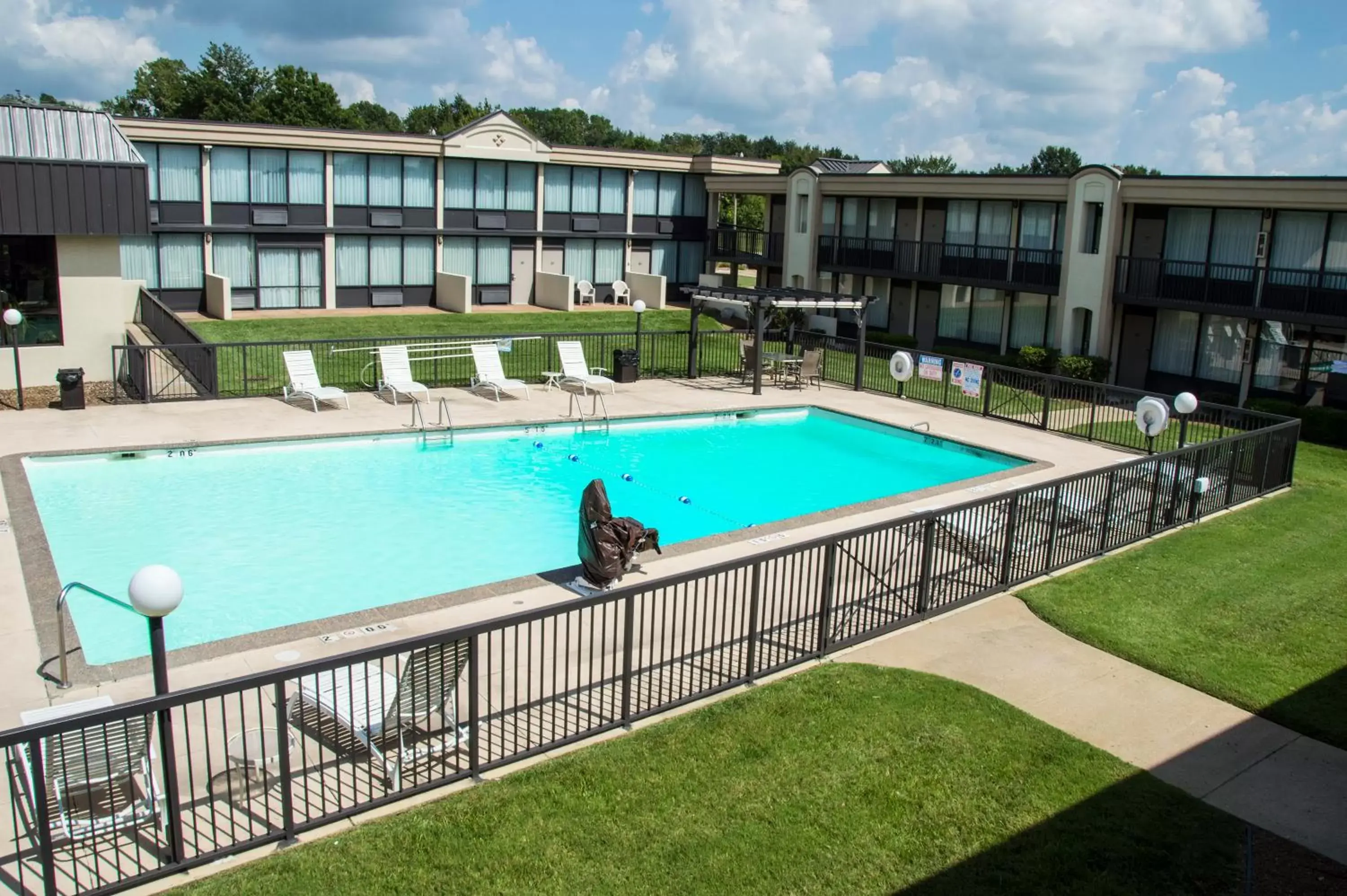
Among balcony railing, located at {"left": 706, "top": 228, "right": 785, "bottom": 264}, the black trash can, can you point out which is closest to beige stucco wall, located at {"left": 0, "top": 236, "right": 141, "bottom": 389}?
the black trash can

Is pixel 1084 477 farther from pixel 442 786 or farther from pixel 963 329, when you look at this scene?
pixel 963 329

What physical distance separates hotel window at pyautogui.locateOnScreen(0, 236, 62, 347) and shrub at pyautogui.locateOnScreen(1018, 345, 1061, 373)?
21.9m

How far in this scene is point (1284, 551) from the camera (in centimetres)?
1413

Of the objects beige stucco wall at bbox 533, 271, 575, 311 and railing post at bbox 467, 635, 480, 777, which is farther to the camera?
beige stucco wall at bbox 533, 271, 575, 311

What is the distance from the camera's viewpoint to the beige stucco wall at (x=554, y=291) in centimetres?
3616

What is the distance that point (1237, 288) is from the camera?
25734 millimetres

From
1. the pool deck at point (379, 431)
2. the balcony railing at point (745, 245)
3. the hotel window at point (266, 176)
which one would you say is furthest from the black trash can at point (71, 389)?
the balcony railing at point (745, 245)

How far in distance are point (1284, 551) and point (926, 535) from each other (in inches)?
245

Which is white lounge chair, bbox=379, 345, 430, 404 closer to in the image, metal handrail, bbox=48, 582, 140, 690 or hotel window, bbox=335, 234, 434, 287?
metal handrail, bbox=48, 582, 140, 690

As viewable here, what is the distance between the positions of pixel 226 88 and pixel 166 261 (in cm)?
5673

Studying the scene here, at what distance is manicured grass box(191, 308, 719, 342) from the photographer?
94.4 ft

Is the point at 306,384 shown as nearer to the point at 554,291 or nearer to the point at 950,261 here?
the point at 554,291

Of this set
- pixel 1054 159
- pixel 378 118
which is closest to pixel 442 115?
pixel 378 118

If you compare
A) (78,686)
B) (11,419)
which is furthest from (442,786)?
(11,419)
